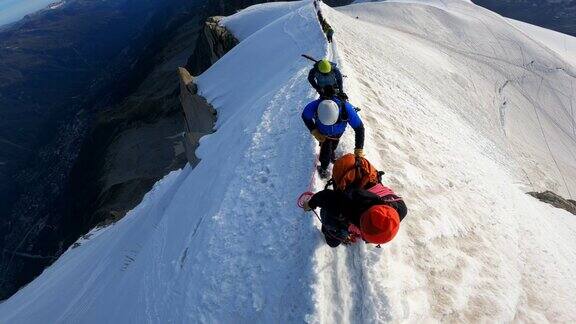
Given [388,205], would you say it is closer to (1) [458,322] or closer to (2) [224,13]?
(1) [458,322]

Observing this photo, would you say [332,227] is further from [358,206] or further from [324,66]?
[324,66]

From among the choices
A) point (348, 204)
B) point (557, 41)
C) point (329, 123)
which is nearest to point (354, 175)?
point (348, 204)

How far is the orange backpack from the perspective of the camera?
639cm

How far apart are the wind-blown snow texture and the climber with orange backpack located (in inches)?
41.9

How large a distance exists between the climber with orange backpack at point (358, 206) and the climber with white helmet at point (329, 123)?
57cm

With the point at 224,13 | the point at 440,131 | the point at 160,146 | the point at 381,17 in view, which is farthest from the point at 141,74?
the point at 440,131

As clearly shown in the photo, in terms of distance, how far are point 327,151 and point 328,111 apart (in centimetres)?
144

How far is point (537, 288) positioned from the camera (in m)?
8.46

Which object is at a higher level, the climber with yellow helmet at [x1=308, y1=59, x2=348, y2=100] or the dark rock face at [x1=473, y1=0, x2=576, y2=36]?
the climber with yellow helmet at [x1=308, y1=59, x2=348, y2=100]

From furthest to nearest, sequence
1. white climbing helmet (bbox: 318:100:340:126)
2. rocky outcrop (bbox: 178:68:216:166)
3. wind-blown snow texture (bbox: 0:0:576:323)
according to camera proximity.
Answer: rocky outcrop (bbox: 178:68:216:166)
white climbing helmet (bbox: 318:100:340:126)
wind-blown snow texture (bbox: 0:0:576:323)

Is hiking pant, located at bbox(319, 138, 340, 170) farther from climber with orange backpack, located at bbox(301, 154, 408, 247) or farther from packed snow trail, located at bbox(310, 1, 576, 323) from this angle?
climber with orange backpack, located at bbox(301, 154, 408, 247)

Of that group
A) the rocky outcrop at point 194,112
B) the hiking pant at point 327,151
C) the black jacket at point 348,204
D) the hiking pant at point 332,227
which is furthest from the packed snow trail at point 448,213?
the rocky outcrop at point 194,112

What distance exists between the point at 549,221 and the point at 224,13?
109558 millimetres

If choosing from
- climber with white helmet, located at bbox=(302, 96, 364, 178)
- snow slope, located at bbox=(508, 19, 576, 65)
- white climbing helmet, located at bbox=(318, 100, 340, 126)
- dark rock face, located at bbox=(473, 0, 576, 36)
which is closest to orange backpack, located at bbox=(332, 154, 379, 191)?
climber with white helmet, located at bbox=(302, 96, 364, 178)
